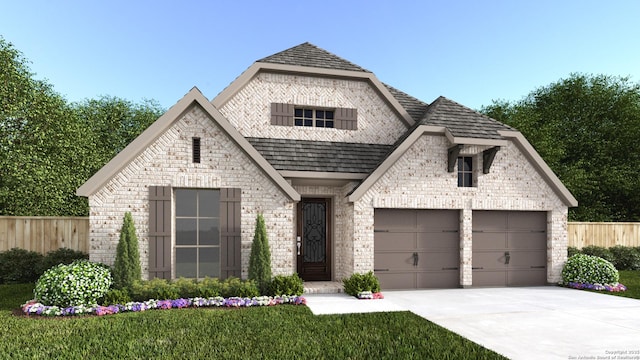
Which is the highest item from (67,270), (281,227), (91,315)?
(281,227)

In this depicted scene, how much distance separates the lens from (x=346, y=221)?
11805 millimetres

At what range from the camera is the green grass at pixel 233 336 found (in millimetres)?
5789

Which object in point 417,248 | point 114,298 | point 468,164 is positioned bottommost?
point 114,298

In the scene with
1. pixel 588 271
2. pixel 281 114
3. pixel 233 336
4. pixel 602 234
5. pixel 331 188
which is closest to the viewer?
pixel 233 336

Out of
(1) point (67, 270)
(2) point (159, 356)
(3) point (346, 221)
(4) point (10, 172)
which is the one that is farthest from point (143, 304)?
(4) point (10, 172)

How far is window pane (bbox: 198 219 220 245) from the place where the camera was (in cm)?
1014

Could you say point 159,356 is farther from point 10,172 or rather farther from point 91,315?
point 10,172

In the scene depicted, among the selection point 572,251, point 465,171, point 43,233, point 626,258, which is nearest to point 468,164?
point 465,171

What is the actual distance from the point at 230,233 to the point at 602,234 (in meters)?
16.1

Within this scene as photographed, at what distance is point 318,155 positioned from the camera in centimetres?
1203

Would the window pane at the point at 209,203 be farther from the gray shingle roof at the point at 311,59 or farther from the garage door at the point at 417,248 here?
the gray shingle roof at the point at 311,59

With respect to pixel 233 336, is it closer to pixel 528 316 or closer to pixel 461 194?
pixel 528 316

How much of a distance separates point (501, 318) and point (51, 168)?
19.8 metres

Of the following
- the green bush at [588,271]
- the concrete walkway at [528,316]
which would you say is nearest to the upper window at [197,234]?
the concrete walkway at [528,316]
